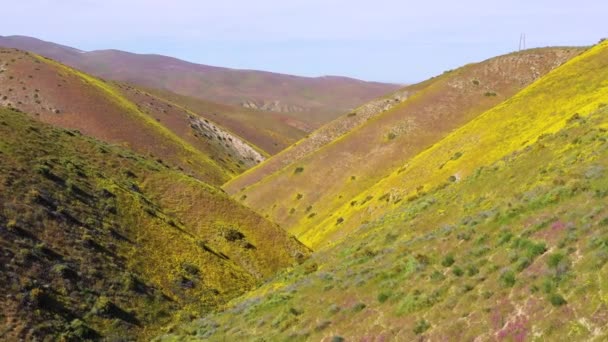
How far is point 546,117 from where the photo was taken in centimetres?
4447

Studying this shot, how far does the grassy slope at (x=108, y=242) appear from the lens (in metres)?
29.2

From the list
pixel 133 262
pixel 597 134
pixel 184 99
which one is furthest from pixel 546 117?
pixel 184 99

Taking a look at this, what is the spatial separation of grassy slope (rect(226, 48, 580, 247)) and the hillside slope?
20405 millimetres

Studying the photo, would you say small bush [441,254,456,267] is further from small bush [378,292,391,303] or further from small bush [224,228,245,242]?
small bush [224,228,245,242]

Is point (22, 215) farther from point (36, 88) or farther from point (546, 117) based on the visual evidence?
point (36, 88)

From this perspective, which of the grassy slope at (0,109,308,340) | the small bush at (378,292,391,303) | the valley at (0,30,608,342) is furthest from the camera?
the grassy slope at (0,109,308,340)

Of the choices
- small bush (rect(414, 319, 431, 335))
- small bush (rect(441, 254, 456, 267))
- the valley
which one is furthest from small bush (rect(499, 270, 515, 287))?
small bush (rect(441, 254, 456, 267))

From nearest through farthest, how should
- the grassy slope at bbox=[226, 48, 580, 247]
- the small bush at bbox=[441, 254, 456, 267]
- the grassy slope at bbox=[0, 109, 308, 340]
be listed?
the small bush at bbox=[441, 254, 456, 267]
the grassy slope at bbox=[0, 109, 308, 340]
the grassy slope at bbox=[226, 48, 580, 247]

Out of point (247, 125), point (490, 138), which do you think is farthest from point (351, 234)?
point (247, 125)

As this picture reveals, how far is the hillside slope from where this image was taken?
292 ft

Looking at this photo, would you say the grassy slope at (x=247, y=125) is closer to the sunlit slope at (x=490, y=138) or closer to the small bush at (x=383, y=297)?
the sunlit slope at (x=490, y=138)

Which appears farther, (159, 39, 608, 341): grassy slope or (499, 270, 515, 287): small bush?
(499, 270, 515, 287): small bush

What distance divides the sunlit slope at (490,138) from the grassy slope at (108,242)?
293 inches

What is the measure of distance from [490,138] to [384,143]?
83.5 ft
